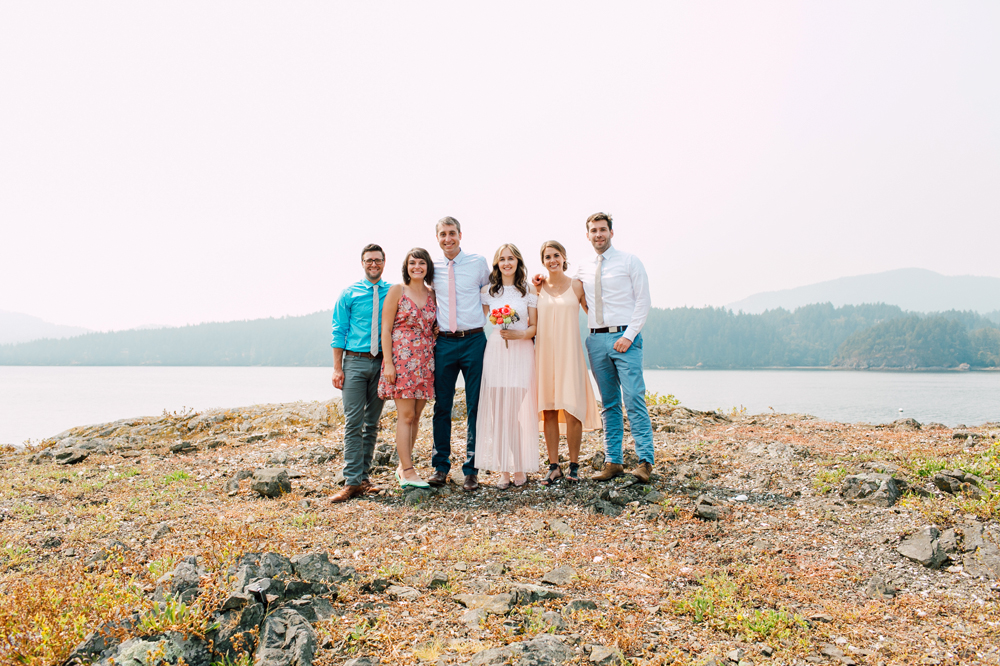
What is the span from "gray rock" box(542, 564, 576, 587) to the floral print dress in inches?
93.0

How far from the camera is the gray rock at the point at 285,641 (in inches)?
106

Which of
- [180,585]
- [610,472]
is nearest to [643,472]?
[610,472]

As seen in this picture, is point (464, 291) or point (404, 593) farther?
point (464, 291)

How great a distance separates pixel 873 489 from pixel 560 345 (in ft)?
10.4

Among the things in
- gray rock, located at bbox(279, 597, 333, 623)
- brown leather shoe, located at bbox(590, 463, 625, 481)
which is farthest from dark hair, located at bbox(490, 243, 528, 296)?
gray rock, located at bbox(279, 597, 333, 623)

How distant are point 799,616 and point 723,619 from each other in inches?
18.0

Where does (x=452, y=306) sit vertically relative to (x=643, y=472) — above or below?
above

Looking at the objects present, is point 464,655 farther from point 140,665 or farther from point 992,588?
point 992,588

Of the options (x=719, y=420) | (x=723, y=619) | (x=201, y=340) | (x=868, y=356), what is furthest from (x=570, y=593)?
(x=201, y=340)

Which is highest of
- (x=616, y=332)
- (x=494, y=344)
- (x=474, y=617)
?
(x=616, y=332)

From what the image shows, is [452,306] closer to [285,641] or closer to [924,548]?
[285,641]

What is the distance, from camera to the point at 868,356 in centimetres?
8581

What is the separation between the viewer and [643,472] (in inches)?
226

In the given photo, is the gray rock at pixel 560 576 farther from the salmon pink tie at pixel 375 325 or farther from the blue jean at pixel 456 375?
the salmon pink tie at pixel 375 325
